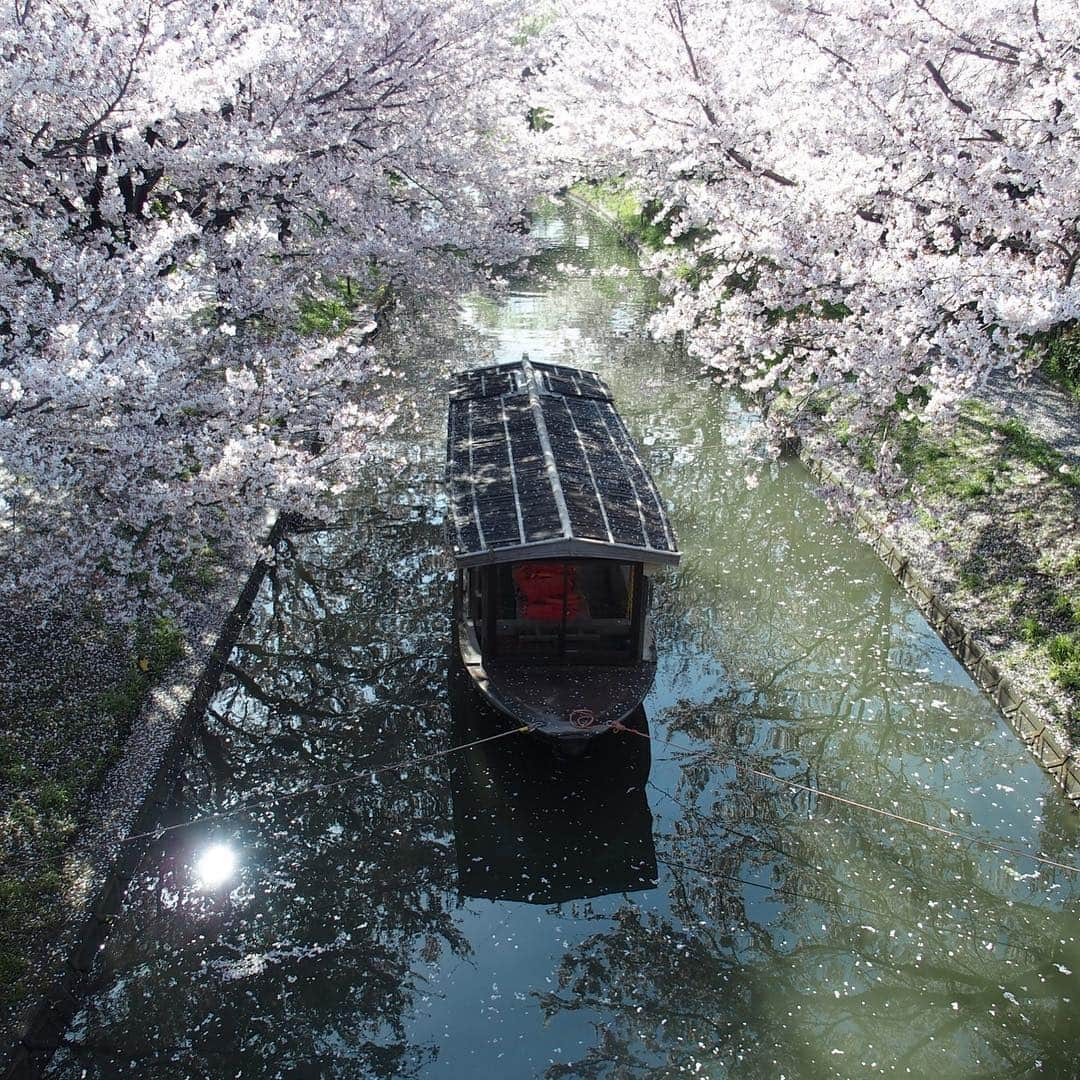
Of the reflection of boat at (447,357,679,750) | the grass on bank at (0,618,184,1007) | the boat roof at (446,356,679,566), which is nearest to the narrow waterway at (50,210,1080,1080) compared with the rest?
the grass on bank at (0,618,184,1007)

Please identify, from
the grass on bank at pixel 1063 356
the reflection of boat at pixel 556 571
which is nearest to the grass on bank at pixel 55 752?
the reflection of boat at pixel 556 571

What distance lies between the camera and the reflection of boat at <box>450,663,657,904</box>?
28.0ft

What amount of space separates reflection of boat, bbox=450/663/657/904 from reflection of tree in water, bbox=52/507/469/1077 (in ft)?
0.97

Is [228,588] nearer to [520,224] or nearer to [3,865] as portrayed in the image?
[3,865]

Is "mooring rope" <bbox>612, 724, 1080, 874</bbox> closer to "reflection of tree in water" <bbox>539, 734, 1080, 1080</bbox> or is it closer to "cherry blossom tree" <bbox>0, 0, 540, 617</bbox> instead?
"reflection of tree in water" <bbox>539, 734, 1080, 1080</bbox>

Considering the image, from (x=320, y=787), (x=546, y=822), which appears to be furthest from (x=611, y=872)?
(x=320, y=787)

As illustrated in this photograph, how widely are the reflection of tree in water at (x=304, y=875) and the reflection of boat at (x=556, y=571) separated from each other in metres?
1.30

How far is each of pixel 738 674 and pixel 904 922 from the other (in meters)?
3.84

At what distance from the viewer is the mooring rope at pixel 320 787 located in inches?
339

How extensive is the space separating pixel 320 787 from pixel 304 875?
1.17 m

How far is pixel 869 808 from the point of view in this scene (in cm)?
926

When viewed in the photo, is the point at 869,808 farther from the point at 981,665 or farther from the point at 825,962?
the point at 981,665

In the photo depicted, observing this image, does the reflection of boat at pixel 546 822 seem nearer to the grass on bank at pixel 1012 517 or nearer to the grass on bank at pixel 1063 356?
the grass on bank at pixel 1012 517

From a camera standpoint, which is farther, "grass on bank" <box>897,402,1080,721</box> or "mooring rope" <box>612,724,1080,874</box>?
"grass on bank" <box>897,402,1080,721</box>
